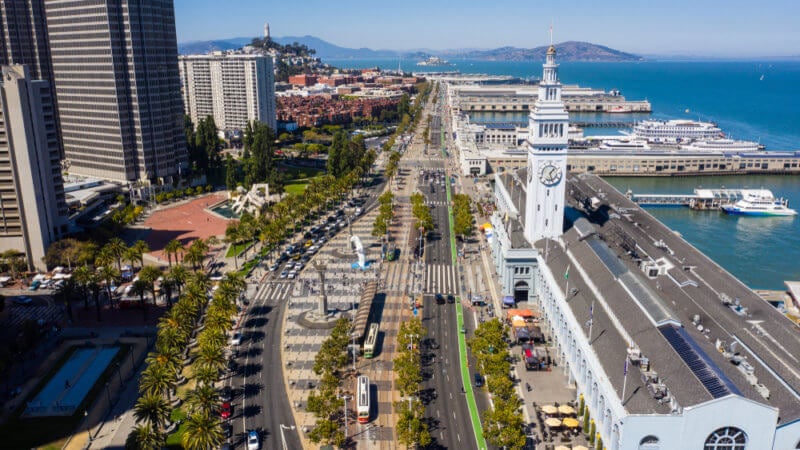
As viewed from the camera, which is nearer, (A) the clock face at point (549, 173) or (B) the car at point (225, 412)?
(B) the car at point (225, 412)

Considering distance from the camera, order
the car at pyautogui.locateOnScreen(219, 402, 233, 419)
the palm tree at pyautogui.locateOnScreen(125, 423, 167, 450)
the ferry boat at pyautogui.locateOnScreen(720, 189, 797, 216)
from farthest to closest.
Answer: the ferry boat at pyautogui.locateOnScreen(720, 189, 797, 216) → the car at pyautogui.locateOnScreen(219, 402, 233, 419) → the palm tree at pyautogui.locateOnScreen(125, 423, 167, 450)

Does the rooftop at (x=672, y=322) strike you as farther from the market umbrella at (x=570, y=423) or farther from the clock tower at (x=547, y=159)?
the market umbrella at (x=570, y=423)

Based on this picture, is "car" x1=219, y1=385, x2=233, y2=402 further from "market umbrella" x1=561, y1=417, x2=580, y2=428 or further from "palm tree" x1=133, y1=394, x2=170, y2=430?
"market umbrella" x1=561, y1=417, x2=580, y2=428

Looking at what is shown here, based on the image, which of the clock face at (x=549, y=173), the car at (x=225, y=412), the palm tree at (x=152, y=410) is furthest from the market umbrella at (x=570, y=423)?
the clock face at (x=549, y=173)

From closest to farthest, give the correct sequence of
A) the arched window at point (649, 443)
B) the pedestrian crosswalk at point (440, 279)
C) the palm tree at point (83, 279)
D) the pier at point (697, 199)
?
the arched window at point (649, 443), the palm tree at point (83, 279), the pedestrian crosswalk at point (440, 279), the pier at point (697, 199)

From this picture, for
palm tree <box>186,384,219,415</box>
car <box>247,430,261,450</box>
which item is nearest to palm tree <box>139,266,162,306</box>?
palm tree <box>186,384,219,415</box>

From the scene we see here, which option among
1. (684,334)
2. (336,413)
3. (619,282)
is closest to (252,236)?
(336,413)
